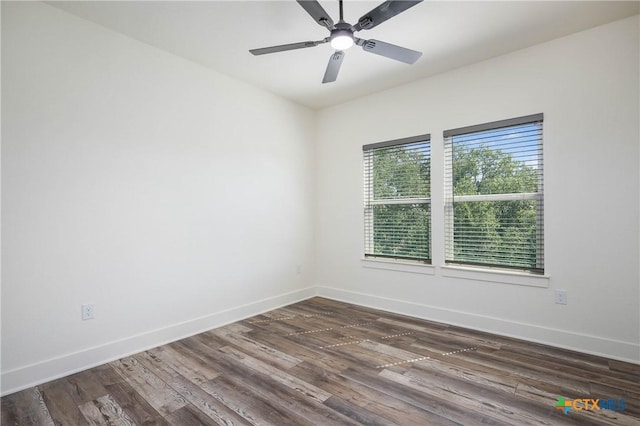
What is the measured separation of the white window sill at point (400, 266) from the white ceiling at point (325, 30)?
2.09 metres

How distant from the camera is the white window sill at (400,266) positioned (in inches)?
139

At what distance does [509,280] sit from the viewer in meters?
3.00

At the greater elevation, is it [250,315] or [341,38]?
[341,38]

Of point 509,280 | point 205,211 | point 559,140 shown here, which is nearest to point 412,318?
point 509,280

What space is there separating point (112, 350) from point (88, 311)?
0.38m

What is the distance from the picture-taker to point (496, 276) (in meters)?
3.07

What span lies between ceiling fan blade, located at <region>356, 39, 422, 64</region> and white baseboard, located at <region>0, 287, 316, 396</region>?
284cm

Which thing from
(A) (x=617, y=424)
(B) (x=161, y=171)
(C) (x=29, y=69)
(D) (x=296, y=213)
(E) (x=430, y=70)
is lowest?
(A) (x=617, y=424)

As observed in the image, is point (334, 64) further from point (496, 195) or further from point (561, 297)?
point (561, 297)

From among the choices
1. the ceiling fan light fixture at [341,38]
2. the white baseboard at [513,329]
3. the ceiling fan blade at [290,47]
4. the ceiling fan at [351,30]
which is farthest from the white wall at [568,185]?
the ceiling fan blade at [290,47]

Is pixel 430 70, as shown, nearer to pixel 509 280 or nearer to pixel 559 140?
pixel 559 140

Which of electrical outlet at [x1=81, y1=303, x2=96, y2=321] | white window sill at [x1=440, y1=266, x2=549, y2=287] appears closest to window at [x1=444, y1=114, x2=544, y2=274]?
white window sill at [x1=440, y1=266, x2=549, y2=287]

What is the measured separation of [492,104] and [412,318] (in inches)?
92.5

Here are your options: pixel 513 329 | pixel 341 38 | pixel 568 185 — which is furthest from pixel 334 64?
pixel 513 329
